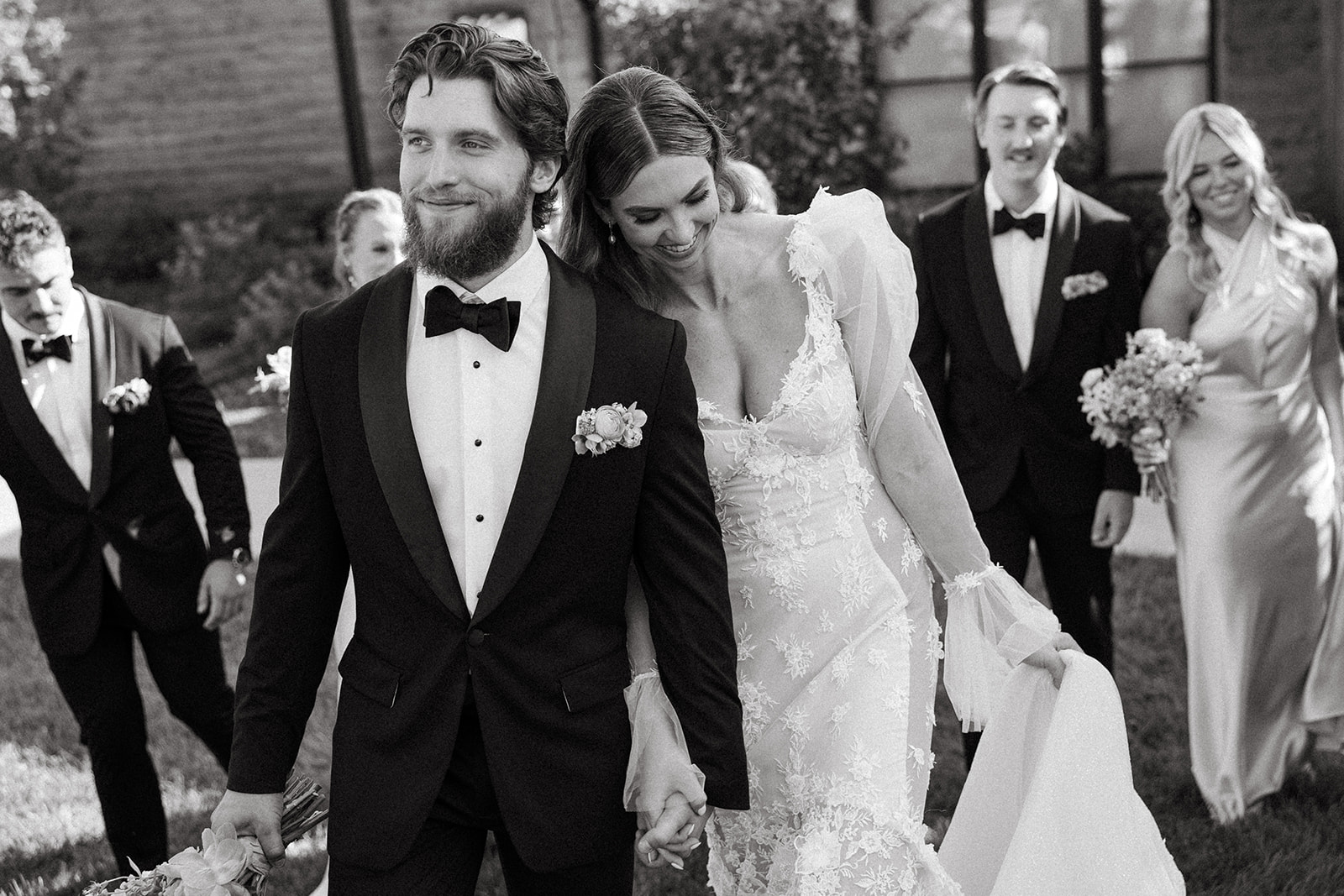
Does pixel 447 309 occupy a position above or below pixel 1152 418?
above

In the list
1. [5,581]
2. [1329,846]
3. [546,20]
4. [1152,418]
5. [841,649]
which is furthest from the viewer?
[546,20]

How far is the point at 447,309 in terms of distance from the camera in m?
2.92

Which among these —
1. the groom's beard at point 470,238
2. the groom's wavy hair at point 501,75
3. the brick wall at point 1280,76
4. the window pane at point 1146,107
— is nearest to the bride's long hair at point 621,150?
the groom's wavy hair at point 501,75

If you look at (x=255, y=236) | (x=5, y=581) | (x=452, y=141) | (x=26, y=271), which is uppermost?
(x=452, y=141)

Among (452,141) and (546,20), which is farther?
(546,20)

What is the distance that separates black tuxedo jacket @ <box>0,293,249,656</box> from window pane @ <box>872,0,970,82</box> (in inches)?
376

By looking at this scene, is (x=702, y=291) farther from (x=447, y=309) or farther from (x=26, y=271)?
(x=26, y=271)

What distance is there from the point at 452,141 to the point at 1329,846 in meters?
3.58

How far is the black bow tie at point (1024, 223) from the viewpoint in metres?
5.46

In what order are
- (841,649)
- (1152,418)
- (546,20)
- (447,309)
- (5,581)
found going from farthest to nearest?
(546,20), (5,581), (1152,418), (841,649), (447,309)

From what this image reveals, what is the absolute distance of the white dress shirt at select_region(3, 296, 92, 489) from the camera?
16.0 feet

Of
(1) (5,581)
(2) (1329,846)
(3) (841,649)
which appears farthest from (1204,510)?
(1) (5,581)

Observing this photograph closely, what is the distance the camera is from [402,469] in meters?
2.87

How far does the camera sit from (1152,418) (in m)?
5.16
